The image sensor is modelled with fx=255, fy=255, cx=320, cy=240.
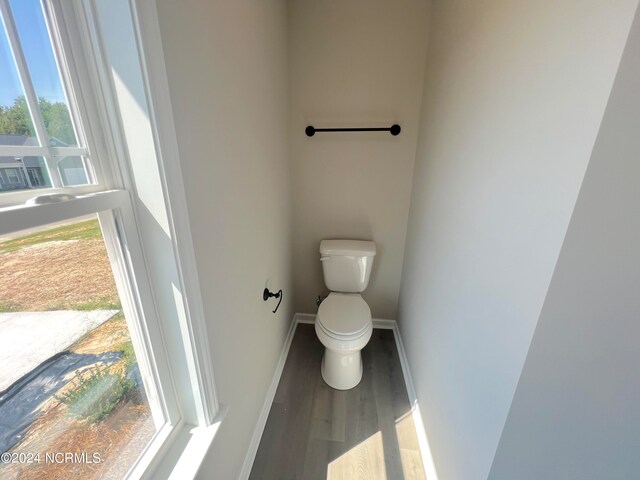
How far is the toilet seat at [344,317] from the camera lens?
4.96 feet

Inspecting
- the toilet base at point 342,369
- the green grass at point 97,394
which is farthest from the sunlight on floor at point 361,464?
the green grass at point 97,394

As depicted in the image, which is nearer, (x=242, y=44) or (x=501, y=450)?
(x=501, y=450)

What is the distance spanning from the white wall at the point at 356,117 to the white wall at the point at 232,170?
251 millimetres

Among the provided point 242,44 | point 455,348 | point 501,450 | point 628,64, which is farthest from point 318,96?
point 501,450

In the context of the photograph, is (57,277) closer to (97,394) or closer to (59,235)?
(59,235)

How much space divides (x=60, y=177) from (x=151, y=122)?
0.64 ft

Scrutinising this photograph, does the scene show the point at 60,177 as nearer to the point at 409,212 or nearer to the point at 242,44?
the point at 242,44

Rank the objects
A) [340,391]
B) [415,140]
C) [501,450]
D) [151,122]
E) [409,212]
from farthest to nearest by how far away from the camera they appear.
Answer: [409,212], [415,140], [340,391], [501,450], [151,122]

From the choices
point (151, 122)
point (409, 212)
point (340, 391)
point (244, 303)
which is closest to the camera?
point (151, 122)

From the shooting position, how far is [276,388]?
1.61 metres

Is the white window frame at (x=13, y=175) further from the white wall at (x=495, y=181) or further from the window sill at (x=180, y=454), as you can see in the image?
the white wall at (x=495, y=181)

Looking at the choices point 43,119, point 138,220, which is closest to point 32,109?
point 43,119

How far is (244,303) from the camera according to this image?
3.48 feet

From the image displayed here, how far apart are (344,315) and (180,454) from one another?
108 cm
